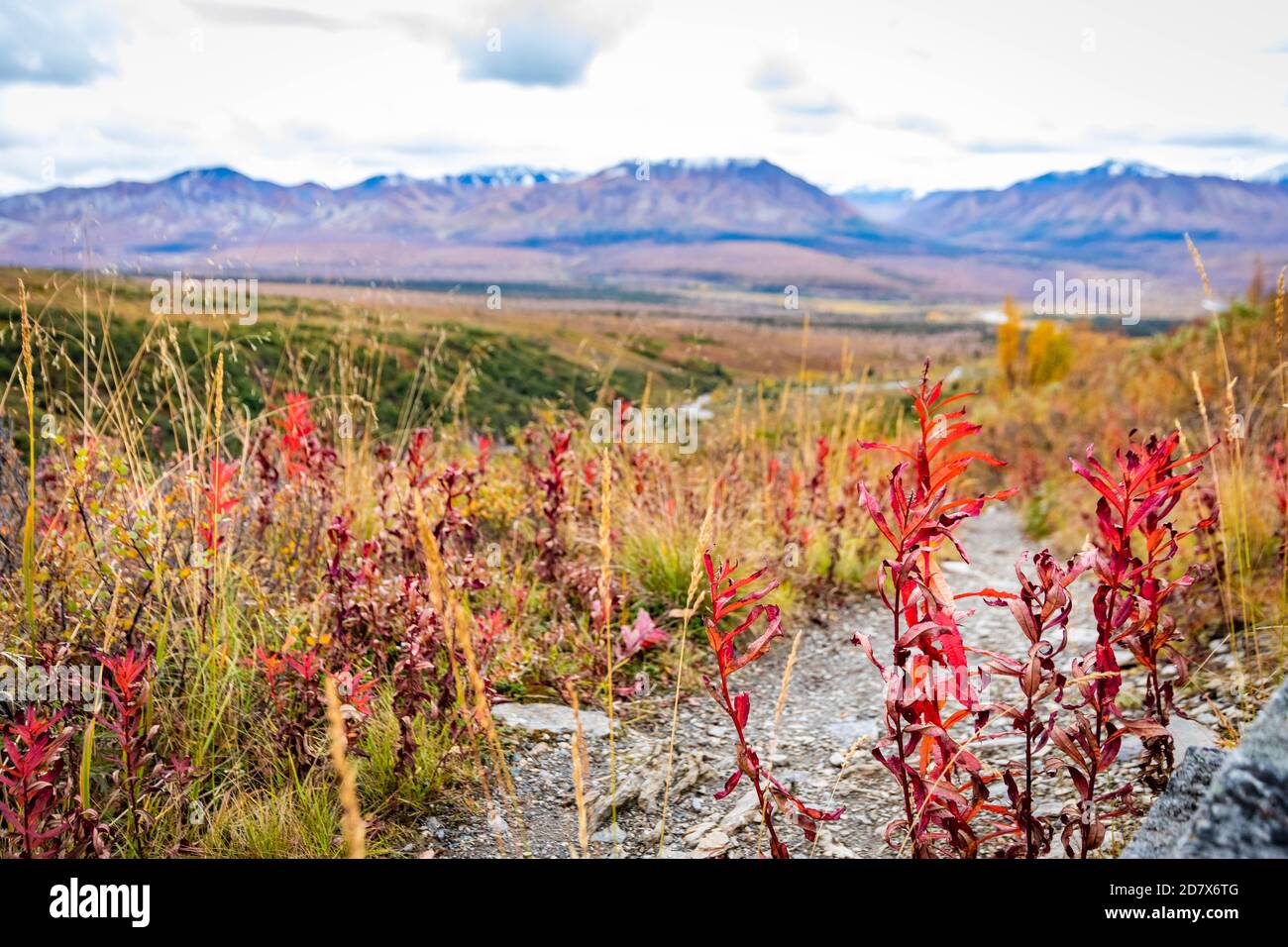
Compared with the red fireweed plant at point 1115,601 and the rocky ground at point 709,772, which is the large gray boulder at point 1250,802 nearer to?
the red fireweed plant at point 1115,601

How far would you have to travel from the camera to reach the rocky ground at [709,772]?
2426 mm

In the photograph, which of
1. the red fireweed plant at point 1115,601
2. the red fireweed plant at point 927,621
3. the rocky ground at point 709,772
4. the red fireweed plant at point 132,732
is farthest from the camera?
the rocky ground at point 709,772

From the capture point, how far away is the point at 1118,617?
2020mm

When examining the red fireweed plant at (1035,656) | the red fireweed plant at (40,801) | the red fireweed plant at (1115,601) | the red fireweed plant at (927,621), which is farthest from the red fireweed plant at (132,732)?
the red fireweed plant at (1115,601)

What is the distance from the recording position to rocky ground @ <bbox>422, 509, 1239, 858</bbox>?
2426 millimetres

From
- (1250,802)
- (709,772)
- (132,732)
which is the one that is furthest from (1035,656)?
(132,732)

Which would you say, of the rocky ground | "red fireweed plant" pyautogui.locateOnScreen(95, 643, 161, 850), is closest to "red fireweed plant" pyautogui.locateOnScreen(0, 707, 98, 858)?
"red fireweed plant" pyautogui.locateOnScreen(95, 643, 161, 850)

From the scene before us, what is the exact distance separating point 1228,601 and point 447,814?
2.88 m

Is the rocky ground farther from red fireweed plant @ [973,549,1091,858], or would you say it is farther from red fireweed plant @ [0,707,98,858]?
red fireweed plant @ [0,707,98,858]

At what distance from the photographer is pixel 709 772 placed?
2.83 metres

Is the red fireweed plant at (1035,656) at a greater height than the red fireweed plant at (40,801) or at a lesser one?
greater

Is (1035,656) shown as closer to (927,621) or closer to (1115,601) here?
(927,621)

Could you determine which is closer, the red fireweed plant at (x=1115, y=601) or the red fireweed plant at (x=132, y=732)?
the red fireweed plant at (x=1115, y=601)

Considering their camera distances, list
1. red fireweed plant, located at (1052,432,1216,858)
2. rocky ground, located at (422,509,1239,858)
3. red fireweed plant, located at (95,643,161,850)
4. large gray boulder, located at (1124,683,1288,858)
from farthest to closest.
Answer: rocky ground, located at (422,509,1239,858) < red fireweed plant, located at (95,643,161,850) < red fireweed plant, located at (1052,432,1216,858) < large gray boulder, located at (1124,683,1288,858)
